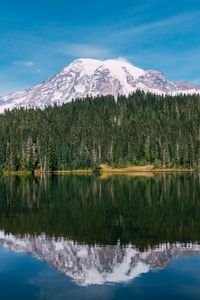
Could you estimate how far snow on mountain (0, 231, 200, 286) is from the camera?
3565 centimetres

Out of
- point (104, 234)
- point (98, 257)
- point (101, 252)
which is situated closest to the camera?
point (98, 257)

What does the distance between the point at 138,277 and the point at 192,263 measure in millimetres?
6231

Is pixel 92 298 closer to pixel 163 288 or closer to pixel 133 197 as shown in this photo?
pixel 163 288

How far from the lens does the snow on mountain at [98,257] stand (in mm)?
35647

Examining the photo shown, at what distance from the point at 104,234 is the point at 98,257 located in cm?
999

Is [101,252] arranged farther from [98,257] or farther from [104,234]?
[104,234]

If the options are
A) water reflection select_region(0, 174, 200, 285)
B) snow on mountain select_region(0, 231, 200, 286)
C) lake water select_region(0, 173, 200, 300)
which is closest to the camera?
lake water select_region(0, 173, 200, 300)

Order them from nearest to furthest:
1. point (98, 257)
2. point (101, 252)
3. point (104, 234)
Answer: point (98, 257) < point (101, 252) < point (104, 234)

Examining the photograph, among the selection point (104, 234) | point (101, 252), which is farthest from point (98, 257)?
point (104, 234)

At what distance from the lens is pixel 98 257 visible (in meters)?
40.6

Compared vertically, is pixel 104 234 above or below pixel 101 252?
above

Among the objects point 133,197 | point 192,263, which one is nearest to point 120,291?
point 192,263

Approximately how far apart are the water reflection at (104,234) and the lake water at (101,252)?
0.08 metres

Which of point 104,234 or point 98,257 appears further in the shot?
point 104,234
